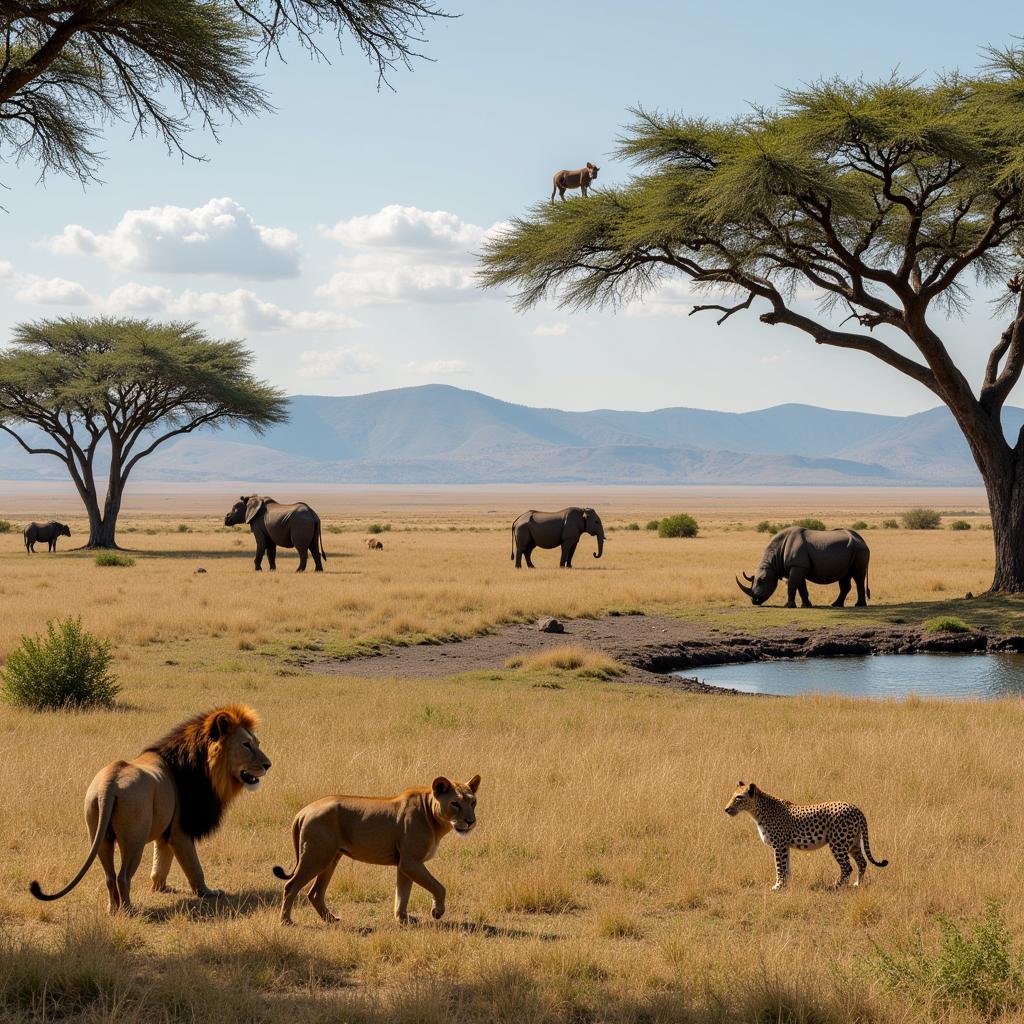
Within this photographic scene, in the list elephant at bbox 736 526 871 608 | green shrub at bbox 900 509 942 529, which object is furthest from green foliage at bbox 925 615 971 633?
green shrub at bbox 900 509 942 529

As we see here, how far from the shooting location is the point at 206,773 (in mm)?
7395

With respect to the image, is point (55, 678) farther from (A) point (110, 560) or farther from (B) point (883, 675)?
(A) point (110, 560)

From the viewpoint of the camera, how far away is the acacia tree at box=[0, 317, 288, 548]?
5347 cm

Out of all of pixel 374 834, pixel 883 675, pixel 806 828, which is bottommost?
pixel 883 675

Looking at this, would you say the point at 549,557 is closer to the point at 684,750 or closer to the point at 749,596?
the point at 749,596

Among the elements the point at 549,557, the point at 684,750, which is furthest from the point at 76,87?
the point at 549,557

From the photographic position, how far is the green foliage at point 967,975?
582 centimetres

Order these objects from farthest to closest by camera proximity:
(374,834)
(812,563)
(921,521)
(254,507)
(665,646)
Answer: (921,521) → (254,507) → (812,563) → (665,646) → (374,834)

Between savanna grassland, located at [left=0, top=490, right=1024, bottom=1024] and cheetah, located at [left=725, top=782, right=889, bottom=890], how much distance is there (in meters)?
0.24

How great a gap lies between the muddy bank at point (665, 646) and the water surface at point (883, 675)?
436 mm

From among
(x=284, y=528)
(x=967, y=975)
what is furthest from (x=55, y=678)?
(x=284, y=528)

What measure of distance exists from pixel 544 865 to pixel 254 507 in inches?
1305

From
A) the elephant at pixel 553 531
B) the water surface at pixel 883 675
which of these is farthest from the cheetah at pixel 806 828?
the elephant at pixel 553 531

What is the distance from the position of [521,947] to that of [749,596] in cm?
2477
